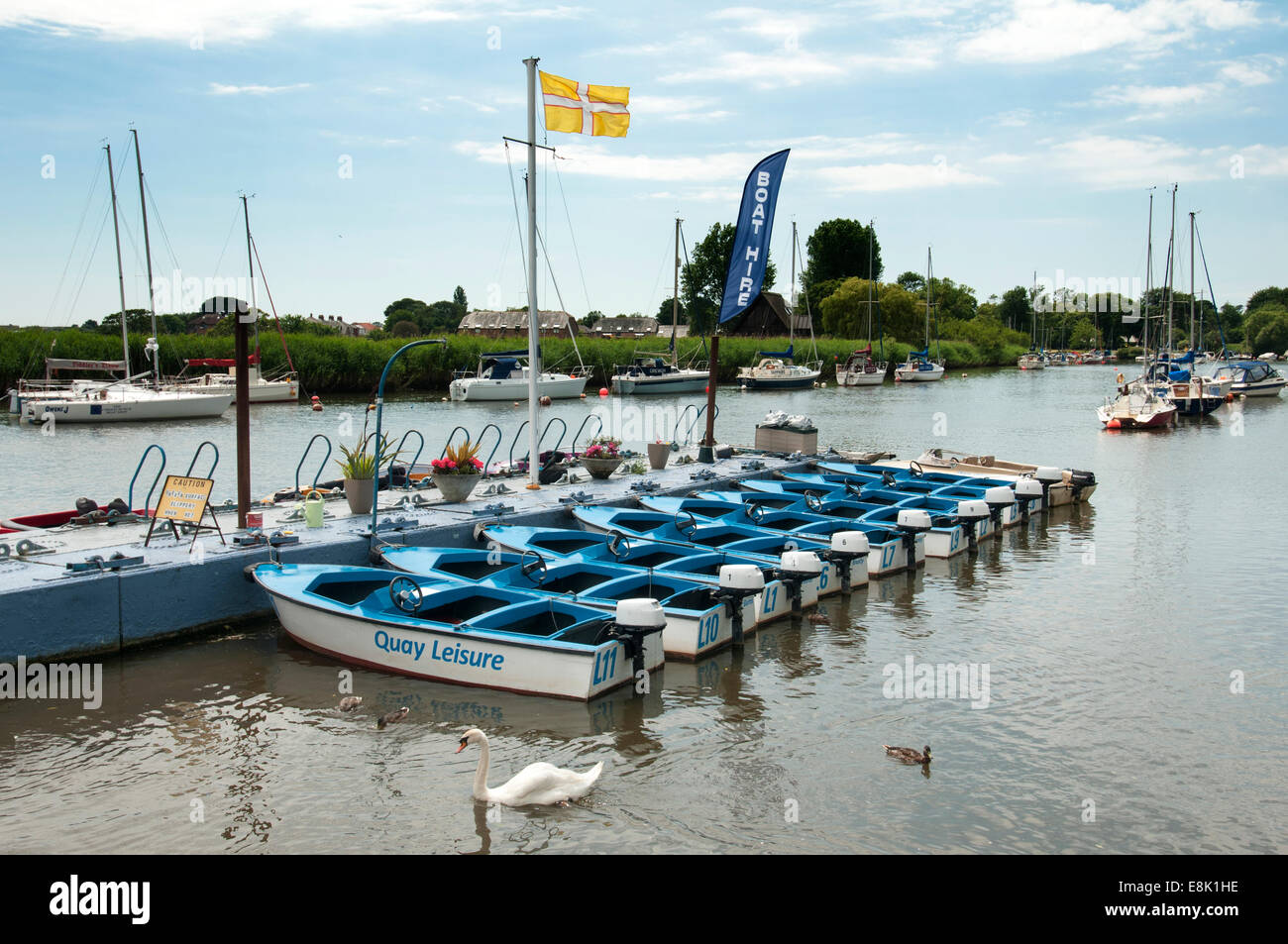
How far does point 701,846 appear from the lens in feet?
24.1

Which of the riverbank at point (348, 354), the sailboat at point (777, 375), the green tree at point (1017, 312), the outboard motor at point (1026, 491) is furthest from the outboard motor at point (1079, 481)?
the green tree at point (1017, 312)

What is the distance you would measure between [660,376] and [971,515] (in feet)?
169

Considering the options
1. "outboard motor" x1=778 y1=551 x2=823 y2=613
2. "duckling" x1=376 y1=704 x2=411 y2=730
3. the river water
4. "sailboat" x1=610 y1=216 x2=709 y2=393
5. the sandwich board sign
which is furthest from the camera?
"sailboat" x1=610 y1=216 x2=709 y2=393

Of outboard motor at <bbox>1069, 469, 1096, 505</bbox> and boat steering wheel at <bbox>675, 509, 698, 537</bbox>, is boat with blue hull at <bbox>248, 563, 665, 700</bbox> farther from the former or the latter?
outboard motor at <bbox>1069, 469, 1096, 505</bbox>

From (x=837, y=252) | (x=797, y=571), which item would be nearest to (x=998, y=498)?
(x=797, y=571)

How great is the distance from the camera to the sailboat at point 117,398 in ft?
146

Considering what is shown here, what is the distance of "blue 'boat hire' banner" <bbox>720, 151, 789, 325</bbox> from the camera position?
21.9 m

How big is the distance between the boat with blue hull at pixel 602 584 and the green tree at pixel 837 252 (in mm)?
108837

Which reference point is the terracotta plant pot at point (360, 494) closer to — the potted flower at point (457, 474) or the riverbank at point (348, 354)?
the potted flower at point (457, 474)

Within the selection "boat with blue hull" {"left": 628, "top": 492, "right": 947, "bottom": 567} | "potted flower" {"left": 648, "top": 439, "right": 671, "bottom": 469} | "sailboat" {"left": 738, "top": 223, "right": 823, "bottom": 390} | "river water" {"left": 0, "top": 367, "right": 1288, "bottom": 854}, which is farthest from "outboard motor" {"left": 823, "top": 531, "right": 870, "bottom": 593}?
"sailboat" {"left": 738, "top": 223, "right": 823, "bottom": 390}

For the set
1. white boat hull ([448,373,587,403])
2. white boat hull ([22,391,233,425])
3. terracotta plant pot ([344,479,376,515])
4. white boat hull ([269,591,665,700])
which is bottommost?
white boat hull ([269,591,665,700])

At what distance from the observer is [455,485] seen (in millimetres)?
16000

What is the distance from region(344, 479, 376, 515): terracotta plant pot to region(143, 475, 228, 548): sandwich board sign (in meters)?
2.35

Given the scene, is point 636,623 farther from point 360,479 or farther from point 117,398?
point 117,398
